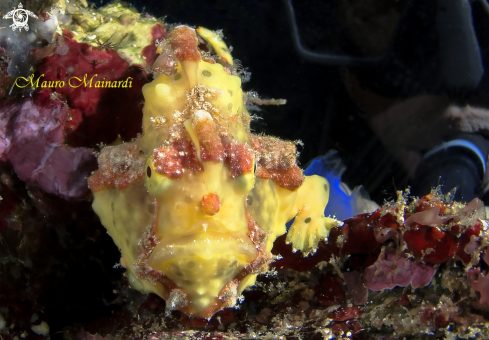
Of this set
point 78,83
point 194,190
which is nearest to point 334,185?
point 194,190

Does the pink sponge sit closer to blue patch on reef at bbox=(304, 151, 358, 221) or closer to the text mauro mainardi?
the text mauro mainardi

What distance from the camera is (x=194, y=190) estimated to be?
6.09 ft

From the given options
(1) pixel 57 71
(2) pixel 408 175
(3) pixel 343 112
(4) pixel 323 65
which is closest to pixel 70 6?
(1) pixel 57 71

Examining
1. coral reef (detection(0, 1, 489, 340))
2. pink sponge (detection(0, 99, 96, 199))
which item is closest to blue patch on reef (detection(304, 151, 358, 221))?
coral reef (detection(0, 1, 489, 340))

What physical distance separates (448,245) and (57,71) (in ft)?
10.9

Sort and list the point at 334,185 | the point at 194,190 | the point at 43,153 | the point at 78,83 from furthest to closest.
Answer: the point at 334,185 → the point at 78,83 → the point at 43,153 → the point at 194,190

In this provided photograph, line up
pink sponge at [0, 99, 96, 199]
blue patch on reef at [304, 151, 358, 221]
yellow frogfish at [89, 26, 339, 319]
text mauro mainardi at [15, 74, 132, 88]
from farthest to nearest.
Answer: blue patch on reef at [304, 151, 358, 221], text mauro mainardi at [15, 74, 132, 88], pink sponge at [0, 99, 96, 199], yellow frogfish at [89, 26, 339, 319]

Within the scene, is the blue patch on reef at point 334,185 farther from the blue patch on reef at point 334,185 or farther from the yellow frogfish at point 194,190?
the yellow frogfish at point 194,190

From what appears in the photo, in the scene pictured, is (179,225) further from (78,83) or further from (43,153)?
(78,83)

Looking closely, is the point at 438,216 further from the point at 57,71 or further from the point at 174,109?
the point at 57,71

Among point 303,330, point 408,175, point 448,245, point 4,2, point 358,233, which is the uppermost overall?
point 4,2

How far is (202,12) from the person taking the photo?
4836 mm

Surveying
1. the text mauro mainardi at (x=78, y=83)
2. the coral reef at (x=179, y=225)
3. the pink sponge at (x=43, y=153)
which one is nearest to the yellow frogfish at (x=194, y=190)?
the coral reef at (x=179, y=225)

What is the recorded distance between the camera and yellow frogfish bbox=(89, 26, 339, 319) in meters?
1.85
